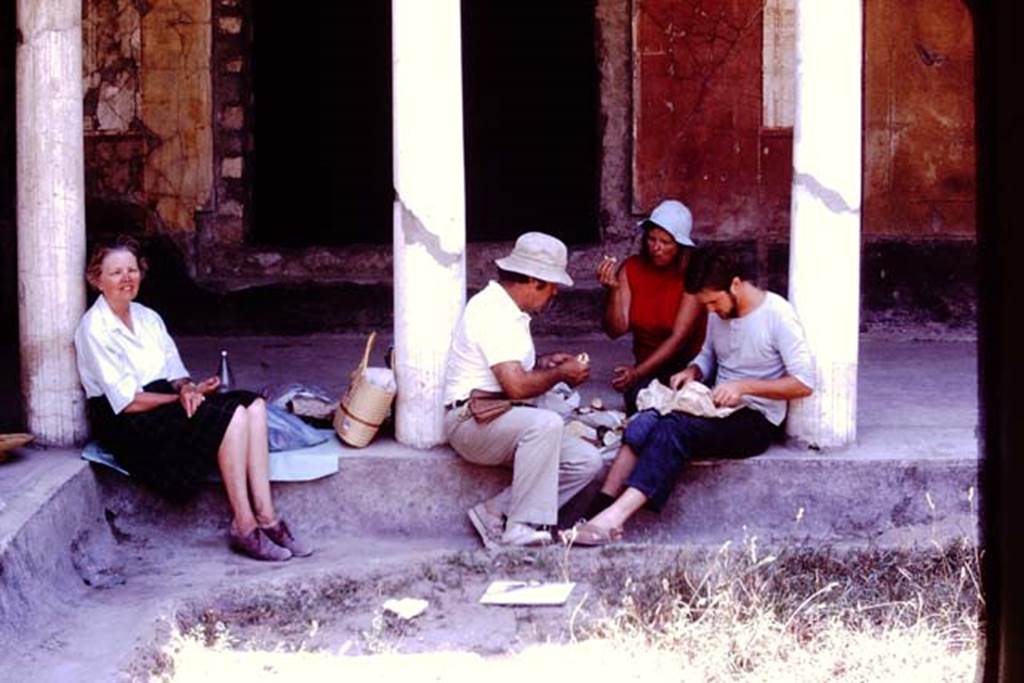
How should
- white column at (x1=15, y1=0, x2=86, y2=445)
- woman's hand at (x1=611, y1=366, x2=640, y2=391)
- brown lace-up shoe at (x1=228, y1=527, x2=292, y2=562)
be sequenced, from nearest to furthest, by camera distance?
brown lace-up shoe at (x1=228, y1=527, x2=292, y2=562)
white column at (x1=15, y1=0, x2=86, y2=445)
woman's hand at (x1=611, y1=366, x2=640, y2=391)

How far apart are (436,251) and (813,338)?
5.64ft

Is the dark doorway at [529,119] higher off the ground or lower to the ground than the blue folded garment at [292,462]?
higher

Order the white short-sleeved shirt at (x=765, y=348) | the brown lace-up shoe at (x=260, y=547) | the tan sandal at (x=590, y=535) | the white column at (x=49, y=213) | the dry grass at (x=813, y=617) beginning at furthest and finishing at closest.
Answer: the white column at (x=49, y=213) → the white short-sleeved shirt at (x=765, y=348) → the brown lace-up shoe at (x=260, y=547) → the tan sandal at (x=590, y=535) → the dry grass at (x=813, y=617)

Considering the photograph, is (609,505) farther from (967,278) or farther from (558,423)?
(967,278)

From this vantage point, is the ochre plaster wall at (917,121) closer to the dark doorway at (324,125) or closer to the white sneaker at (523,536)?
the dark doorway at (324,125)

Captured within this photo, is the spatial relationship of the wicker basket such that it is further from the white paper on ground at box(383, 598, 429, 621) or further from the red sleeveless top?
the red sleeveless top

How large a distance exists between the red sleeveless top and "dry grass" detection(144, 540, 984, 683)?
1684mm

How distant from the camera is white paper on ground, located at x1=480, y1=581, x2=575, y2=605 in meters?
5.40

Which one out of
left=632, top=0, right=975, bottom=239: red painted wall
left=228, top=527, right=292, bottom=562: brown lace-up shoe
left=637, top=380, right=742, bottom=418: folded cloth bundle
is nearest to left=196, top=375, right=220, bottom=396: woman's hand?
left=228, top=527, right=292, bottom=562: brown lace-up shoe

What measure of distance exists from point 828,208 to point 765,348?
2.30 feet

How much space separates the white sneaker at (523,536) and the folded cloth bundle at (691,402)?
2.47ft

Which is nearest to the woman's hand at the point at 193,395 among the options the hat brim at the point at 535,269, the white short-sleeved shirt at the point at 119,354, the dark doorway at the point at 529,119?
the white short-sleeved shirt at the point at 119,354

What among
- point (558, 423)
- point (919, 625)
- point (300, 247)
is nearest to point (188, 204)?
point (300, 247)

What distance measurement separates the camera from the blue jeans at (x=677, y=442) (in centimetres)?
603
